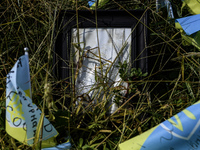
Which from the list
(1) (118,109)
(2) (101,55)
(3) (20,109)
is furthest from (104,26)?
(3) (20,109)

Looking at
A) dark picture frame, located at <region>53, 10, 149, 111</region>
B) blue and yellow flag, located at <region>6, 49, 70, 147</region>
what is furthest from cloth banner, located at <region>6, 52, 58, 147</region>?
dark picture frame, located at <region>53, 10, 149, 111</region>

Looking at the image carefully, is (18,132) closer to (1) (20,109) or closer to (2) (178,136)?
(1) (20,109)

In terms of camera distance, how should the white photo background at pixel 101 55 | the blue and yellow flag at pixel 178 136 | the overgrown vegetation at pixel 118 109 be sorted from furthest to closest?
the white photo background at pixel 101 55 < the overgrown vegetation at pixel 118 109 < the blue and yellow flag at pixel 178 136

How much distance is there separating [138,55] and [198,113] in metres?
0.37

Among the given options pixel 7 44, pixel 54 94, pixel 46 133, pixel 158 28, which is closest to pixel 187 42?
pixel 158 28

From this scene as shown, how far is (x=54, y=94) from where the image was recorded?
3.26 feet

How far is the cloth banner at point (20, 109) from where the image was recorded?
0.77 metres

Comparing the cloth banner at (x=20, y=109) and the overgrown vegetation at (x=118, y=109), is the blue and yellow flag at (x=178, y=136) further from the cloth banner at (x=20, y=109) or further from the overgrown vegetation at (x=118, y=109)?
the cloth banner at (x=20, y=109)

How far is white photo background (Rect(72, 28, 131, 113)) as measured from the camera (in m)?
1.06

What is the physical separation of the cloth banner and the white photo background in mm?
294

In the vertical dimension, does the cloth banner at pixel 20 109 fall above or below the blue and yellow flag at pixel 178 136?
above

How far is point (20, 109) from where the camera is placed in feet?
2.52

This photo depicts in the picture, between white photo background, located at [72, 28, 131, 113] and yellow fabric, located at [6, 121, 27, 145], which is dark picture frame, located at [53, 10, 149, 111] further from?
yellow fabric, located at [6, 121, 27, 145]

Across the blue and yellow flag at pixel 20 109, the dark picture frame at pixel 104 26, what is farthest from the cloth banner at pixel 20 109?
the dark picture frame at pixel 104 26
